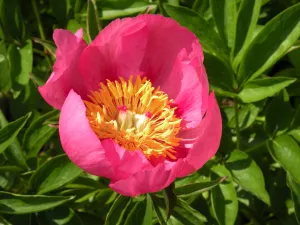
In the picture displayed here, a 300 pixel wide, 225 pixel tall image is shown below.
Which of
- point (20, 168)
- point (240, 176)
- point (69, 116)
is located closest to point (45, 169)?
point (20, 168)

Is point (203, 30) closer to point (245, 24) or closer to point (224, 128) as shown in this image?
point (245, 24)

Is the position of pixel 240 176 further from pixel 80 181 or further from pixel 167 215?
pixel 80 181

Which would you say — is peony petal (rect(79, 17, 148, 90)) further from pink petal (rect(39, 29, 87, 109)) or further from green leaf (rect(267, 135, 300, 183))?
green leaf (rect(267, 135, 300, 183))

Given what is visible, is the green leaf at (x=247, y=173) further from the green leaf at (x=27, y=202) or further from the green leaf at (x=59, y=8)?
the green leaf at (x=59, y=8)

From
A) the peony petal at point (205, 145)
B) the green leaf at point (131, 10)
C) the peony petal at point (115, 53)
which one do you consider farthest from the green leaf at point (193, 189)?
the green leaf at point (131, 10)

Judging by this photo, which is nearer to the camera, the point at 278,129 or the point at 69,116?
the point at 69,116

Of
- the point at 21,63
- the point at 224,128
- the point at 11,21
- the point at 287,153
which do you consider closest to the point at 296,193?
the point at 287,153

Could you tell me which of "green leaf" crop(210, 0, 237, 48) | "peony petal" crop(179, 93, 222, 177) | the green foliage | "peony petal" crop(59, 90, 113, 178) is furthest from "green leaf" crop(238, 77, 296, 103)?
"peony petal" crop(59, 90, 113, 178)
